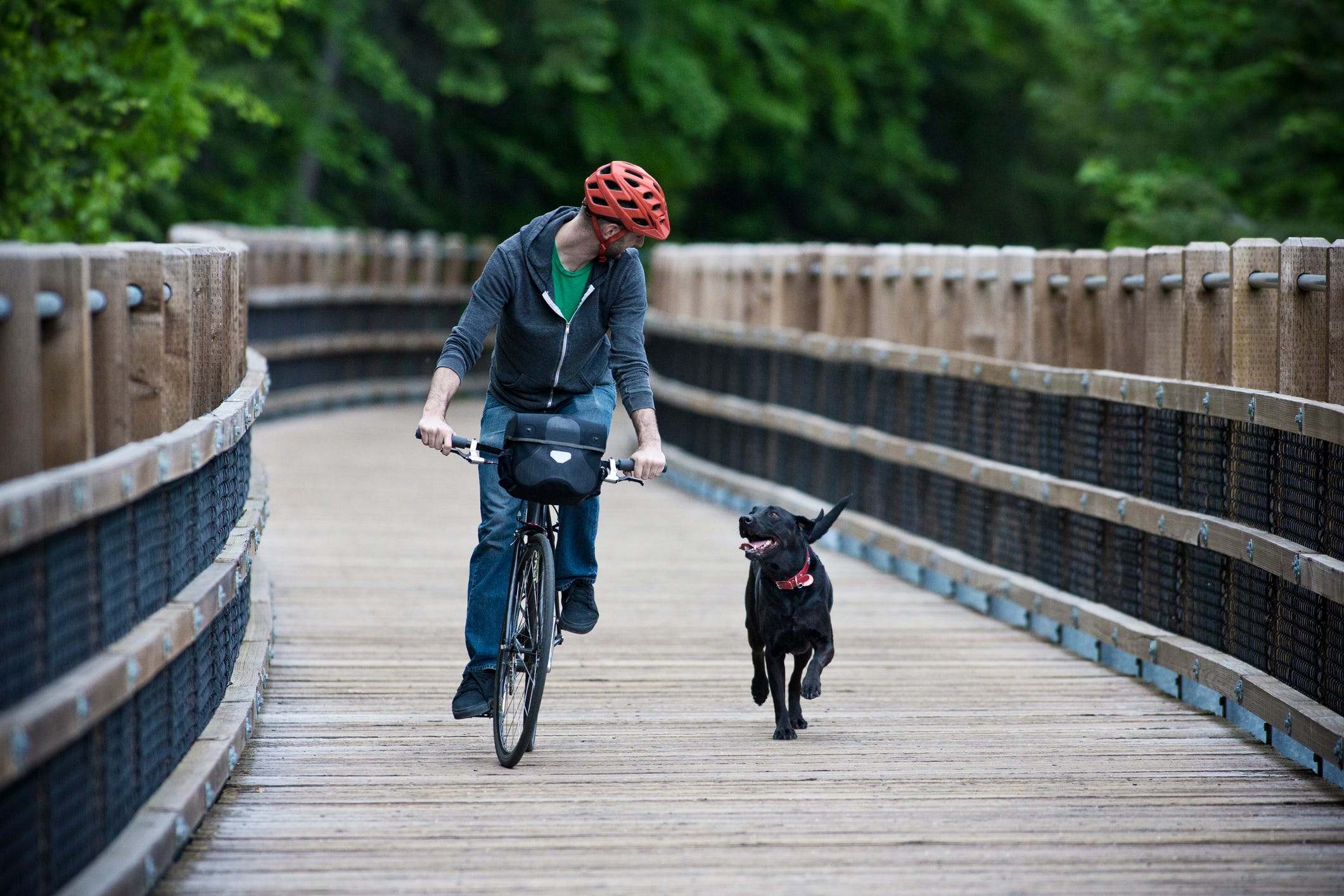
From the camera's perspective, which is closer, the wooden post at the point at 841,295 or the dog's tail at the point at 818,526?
the dog's tail at the point at 818,526

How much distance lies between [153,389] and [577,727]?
7.78 feet

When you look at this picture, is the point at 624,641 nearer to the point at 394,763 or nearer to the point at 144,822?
the point at 394,763

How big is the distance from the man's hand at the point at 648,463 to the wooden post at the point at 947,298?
4.51m

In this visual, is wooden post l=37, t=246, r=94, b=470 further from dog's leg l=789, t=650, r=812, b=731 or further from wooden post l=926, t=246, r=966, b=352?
wooden post l=926, t=246, r=966, b=352

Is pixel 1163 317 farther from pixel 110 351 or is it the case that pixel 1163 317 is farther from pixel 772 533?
pixel 110 351

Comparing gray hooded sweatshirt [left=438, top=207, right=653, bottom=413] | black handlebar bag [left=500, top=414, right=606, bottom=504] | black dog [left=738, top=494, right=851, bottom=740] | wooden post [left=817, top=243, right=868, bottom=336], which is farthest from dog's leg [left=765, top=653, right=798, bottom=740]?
wooden post [left=817, top=243, right=868, bottom=336]

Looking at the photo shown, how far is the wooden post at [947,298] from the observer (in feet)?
33.7

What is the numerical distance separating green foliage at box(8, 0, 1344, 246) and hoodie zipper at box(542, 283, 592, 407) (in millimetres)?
9230

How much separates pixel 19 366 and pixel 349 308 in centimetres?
1752

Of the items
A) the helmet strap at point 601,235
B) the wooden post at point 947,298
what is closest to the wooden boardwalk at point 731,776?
the wooden post at point 947,298

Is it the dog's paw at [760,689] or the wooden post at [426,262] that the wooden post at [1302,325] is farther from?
the wooden post at [426,262]

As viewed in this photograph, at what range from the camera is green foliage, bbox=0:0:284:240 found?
1456 centimetres

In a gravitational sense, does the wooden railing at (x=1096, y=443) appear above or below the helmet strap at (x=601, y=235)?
below

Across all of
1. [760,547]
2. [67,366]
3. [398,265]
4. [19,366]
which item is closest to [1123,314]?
[760,547]
